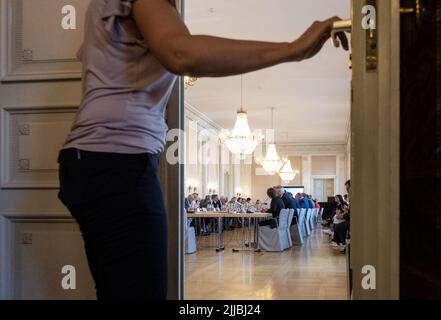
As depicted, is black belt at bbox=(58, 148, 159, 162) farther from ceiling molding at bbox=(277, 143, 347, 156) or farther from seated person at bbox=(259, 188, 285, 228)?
ceiling molding at bbox=(277, 143, 347, 156)

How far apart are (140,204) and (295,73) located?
991 centimetres

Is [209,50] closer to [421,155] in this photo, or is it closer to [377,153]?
[377,153]

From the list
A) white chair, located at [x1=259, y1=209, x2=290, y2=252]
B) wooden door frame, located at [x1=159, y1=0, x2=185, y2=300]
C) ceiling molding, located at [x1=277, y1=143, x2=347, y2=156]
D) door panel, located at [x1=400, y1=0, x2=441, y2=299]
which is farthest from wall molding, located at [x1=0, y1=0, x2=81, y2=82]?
ceiling molding, located at [x1=277, y1=143, x2=347, y2=156]

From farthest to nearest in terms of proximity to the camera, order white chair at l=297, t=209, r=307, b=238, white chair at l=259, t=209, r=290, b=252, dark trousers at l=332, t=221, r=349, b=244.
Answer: white chair at l=297, t=209, r=307, b=238
dark trousers at l=332, t=221, r=349, b=244
white chair at l=259, t=209, r=290, b=252

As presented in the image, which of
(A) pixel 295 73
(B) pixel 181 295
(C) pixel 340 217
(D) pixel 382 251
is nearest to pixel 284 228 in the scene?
(C) pixel 340 217

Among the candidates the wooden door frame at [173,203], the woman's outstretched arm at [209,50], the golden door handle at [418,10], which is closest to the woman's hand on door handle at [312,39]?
the woman's outstretched arm at [209,50]

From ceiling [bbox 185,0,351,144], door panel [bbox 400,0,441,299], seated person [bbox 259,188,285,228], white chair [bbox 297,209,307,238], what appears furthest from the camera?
white chair [bbox 297,209,307,238]

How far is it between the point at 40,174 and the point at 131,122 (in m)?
1.00

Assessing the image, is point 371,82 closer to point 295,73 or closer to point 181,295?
point 181,295

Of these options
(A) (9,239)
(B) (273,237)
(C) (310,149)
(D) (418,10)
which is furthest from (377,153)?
(C) (310,149)

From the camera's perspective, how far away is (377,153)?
986 mm

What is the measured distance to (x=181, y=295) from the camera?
1806 mm

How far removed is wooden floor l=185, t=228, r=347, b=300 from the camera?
4923 mm

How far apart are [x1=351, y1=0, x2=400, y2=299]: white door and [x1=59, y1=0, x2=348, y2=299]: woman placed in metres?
0.12
